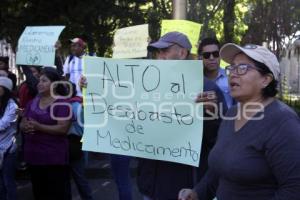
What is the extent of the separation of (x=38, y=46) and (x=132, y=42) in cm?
142

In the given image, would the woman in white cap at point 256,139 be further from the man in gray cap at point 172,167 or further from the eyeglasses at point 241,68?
the man in gray cap at point 172,167

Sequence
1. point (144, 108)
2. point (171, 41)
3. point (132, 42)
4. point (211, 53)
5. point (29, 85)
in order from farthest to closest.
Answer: point (29, 85), point (132, 42), point (211, 53), point (144, 108), point (171, 41)

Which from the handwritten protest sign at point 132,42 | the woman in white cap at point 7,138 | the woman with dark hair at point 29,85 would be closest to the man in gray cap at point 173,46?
the handwritten protest sign at point 132,42

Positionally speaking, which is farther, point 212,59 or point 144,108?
point 212,59

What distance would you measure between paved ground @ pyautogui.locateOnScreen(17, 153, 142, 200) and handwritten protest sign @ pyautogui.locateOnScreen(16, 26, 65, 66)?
1896 mm

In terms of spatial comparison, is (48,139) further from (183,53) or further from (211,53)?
(183,53)

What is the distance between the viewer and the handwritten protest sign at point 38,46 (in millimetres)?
6227

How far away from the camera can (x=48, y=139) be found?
5.15m

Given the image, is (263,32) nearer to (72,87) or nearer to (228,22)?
(228,22)

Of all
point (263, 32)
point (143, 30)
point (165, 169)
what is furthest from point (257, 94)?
point (263, 32)

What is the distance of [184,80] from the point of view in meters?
3.59

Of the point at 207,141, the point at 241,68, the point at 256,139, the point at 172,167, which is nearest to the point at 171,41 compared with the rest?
the point at 207,141

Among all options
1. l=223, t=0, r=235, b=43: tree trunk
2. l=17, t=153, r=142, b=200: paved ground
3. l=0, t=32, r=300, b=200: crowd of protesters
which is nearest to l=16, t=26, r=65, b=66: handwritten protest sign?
l=0, t=32, r=300, b=200: crowd of protesters

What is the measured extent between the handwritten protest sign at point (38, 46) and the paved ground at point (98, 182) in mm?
1896
